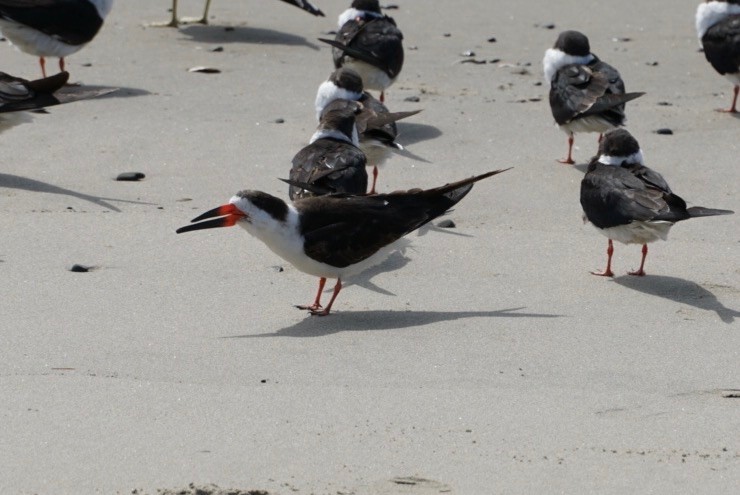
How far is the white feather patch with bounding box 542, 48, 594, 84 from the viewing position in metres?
8.29

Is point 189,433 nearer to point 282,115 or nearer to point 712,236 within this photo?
point 712,236

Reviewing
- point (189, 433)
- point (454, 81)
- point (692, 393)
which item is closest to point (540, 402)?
point (692, 393)

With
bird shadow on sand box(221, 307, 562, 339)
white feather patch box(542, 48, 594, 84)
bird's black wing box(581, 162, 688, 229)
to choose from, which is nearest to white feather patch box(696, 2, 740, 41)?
white feather patch box(542, 48, 594, 84)

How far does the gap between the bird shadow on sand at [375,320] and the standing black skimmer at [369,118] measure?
6.41 ft

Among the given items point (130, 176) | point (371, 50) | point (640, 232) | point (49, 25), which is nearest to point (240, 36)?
point (49, 25)

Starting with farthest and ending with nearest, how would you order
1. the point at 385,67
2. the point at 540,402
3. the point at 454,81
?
1. the point at 454,81
2. the point at 385,67
3. the point at 540,402

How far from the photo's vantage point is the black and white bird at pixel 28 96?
7.03 meters

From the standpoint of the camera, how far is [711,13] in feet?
31.1

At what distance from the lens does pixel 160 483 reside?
3428 mm

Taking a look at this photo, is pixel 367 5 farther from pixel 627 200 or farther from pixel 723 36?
pixel 627 200

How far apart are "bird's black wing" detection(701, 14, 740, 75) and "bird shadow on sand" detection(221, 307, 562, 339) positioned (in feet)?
14.6

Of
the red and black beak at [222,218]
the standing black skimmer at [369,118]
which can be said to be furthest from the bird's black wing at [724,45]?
the red and black beak at [222,218]

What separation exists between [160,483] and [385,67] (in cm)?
538

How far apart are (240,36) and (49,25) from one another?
1.84 meters
